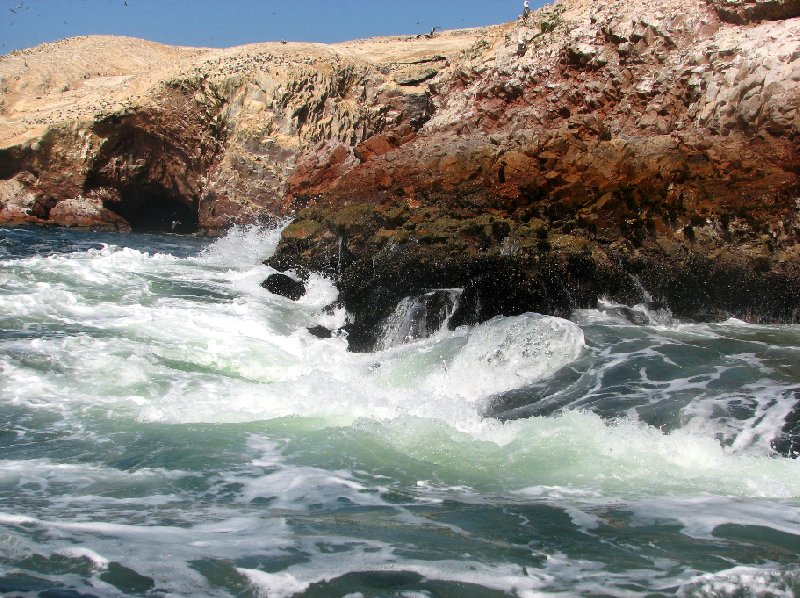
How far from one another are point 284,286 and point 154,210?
1387 centimetres

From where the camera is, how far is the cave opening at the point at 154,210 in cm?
2320

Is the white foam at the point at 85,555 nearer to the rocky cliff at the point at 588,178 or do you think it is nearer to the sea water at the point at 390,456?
the sea water at the point at 390,456

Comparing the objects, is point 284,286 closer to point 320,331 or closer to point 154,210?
point 320,331

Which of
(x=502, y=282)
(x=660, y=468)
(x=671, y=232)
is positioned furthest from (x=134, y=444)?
(x=671, y=232)

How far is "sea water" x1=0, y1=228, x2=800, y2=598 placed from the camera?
3.31 meters

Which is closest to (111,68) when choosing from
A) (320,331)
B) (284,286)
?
(284,286)

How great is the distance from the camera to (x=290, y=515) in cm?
404

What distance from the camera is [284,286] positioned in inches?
467

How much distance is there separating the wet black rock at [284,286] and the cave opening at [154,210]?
491 inches

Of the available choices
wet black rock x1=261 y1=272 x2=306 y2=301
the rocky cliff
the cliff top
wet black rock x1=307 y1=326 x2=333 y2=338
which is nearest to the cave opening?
the cliff top

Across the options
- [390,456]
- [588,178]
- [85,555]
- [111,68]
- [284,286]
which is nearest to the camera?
[85,555]

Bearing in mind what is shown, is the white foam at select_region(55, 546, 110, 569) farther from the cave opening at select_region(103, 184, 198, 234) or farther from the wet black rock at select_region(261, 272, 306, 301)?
the cave opening at select_region(103, 184, 198, 234)

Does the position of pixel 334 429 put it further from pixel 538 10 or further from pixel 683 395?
pixel 538 10

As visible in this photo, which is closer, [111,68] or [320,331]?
[320,331]
